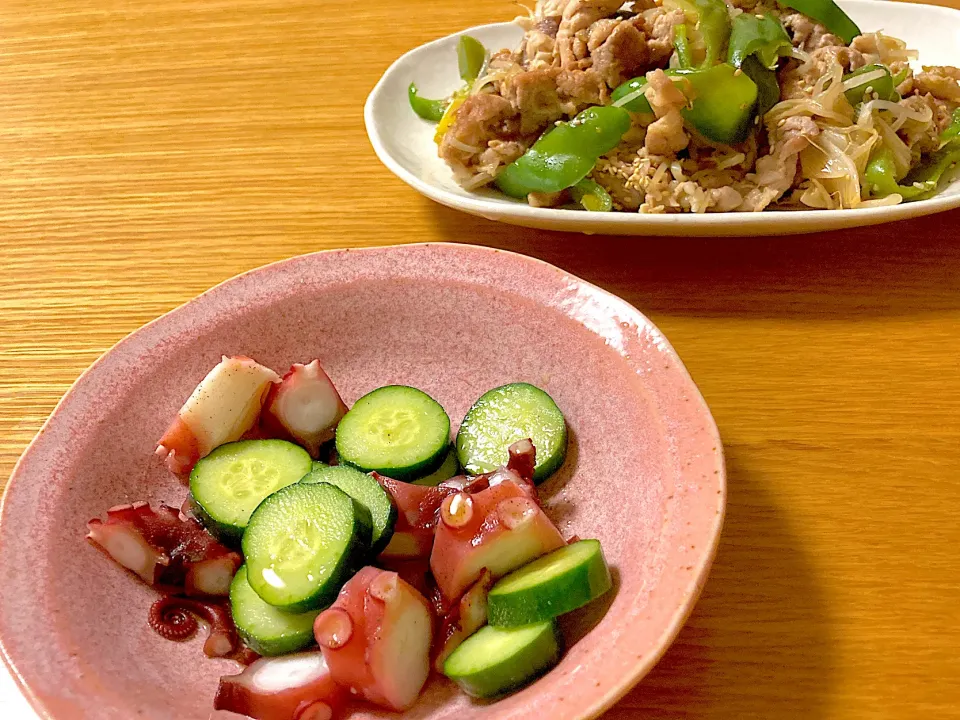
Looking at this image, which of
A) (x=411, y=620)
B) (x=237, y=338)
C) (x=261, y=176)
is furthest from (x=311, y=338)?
(x=261, y=176)

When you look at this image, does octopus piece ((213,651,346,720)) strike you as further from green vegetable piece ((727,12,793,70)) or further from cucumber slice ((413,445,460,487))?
green vegetable piece ((727,12,793,70))

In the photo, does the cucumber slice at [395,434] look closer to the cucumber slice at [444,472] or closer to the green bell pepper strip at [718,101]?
the cucumber slice at [444,472]

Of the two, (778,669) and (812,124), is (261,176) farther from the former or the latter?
(778,669)

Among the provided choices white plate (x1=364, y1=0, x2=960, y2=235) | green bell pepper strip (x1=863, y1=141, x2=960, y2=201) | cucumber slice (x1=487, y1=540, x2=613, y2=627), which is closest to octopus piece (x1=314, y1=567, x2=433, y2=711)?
cucumber slice (x1=487, y1=540, x2=613, y2=627)

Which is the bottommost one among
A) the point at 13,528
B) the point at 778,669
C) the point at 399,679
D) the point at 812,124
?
the point at 778,669

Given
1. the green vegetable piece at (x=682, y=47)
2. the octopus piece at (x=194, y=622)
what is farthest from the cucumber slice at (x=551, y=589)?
the green vegetable piece at (x=682, y=47)

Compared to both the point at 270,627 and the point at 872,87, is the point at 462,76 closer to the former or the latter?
the point at 872,87
